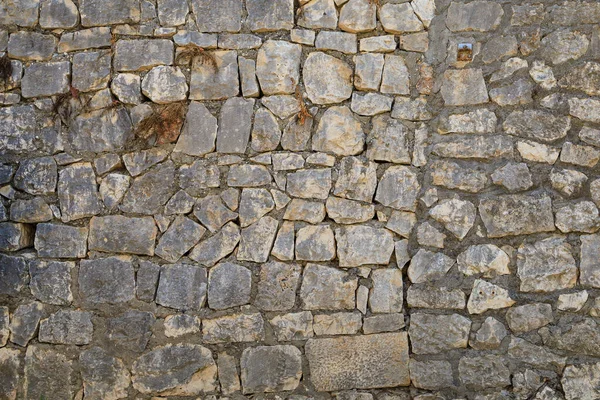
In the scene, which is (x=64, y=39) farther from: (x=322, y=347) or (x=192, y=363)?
(x=322, y=347)

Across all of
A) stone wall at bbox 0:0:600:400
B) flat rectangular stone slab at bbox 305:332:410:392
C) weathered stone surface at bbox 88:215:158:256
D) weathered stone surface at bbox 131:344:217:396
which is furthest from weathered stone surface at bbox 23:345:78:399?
flat rectangular stone slab at bbox 305:332:410:392

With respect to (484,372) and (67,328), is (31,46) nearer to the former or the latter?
(67,328)

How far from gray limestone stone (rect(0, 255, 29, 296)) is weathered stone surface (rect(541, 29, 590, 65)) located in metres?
3.33

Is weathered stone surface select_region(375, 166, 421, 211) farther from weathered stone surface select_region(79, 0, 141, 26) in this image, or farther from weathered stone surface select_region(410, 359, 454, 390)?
weathered stone surface select_region(79, 0, 141, 26)

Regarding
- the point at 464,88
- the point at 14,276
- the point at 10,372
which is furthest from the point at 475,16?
the point at 10,372

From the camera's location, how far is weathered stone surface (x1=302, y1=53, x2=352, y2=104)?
4211 millimetres

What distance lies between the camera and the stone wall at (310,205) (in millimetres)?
4035

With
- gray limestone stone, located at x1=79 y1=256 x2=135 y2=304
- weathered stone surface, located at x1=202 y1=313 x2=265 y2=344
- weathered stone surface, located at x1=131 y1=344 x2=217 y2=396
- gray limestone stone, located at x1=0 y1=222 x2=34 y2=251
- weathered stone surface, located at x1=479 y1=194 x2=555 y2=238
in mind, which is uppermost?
weathered stone surface, located at x1=479 y1=194 x2=555 y2=238

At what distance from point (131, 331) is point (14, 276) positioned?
2.66 feet

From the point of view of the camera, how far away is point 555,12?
407 cm

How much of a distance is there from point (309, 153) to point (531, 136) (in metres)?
1.26

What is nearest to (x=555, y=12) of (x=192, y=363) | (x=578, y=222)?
(x=578, y=222)

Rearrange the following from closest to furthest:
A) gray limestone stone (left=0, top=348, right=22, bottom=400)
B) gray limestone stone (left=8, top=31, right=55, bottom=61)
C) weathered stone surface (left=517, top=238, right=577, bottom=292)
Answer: weathered stone surface (left=517, top=238, right=577, bottom=292) → gray limestone stone (left=0, top=348, right=22, bottom=400) → gray limestone stone (left=8, top=31, right=55, bottom=61)

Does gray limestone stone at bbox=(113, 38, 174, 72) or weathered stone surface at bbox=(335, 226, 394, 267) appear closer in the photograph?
weathered stone surface at bbox=(335, 226, 394, 267)
